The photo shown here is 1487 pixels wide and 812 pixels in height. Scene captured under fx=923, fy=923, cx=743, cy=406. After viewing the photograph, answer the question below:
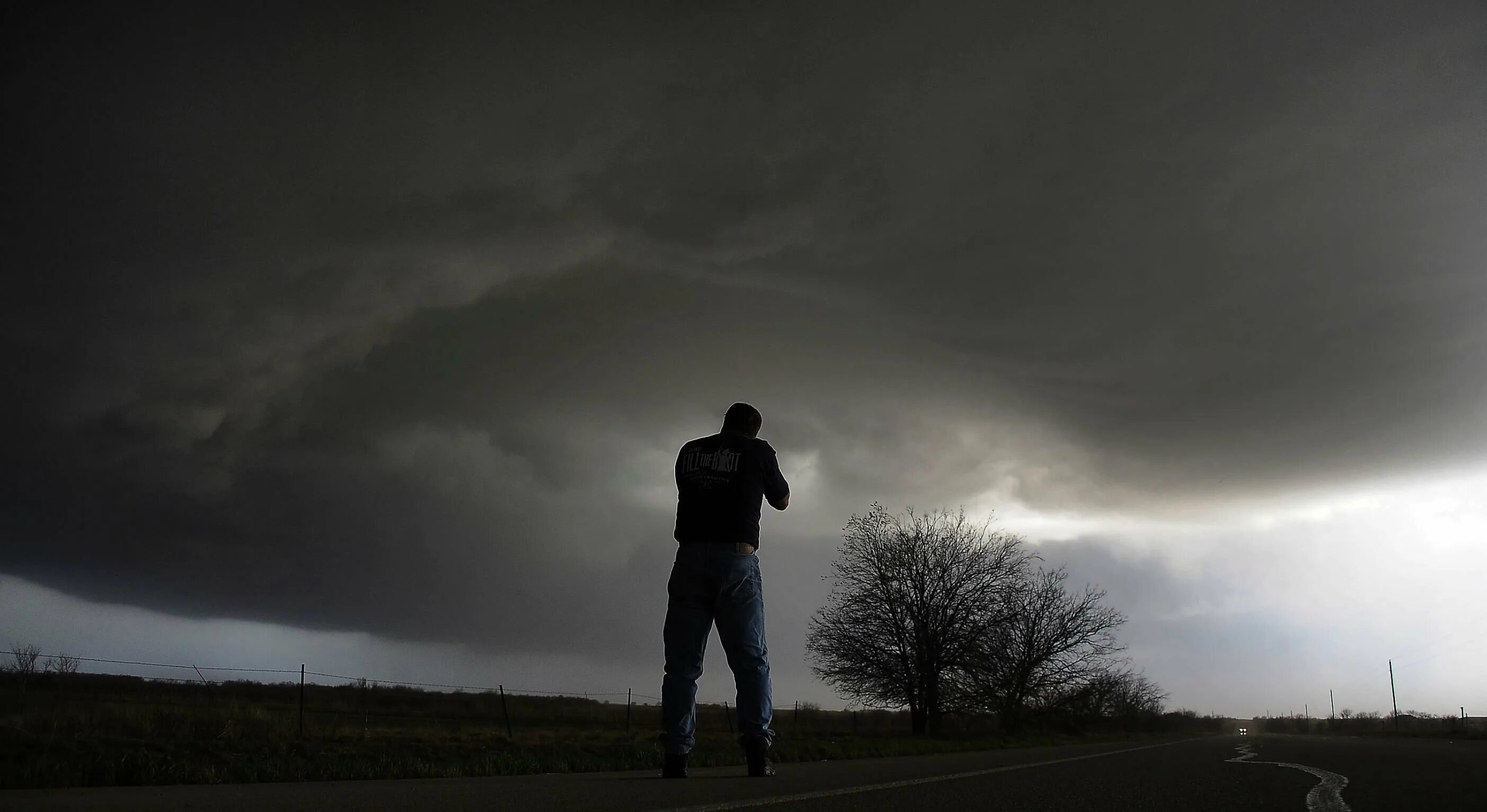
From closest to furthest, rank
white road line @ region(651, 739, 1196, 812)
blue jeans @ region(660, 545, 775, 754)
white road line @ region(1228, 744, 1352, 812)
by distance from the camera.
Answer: white road line @ region(651, 739, 1196, 812) → white road line @ region(1228, 744, 1352, 812) → blue jeans @ region(660, 545, 775, 754)

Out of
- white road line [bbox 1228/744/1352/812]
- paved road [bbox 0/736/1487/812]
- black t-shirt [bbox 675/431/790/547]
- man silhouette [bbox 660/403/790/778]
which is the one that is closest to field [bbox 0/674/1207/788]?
paved road [bbox 0/736/1487/812]

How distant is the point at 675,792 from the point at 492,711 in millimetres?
51793

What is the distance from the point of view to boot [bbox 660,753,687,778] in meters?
5.39

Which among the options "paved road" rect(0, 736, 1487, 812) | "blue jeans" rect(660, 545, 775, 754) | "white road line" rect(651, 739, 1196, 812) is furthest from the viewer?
"blue jeans" rect(660, 545, 775, 754)

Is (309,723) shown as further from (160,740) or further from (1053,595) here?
(1053,595)

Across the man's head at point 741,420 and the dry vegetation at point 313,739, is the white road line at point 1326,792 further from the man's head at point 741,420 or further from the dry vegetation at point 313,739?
the dry vegetation at point 313,739

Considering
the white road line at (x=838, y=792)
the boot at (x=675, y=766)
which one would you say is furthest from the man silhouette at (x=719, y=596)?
the white road line at (x=838, y=792)

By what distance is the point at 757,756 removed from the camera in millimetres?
5512

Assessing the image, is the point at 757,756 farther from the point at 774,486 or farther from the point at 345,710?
the point at 345,710

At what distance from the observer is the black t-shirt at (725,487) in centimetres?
542

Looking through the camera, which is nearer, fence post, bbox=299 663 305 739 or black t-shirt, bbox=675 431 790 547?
black t-shirt, bbox=675 431 790 547

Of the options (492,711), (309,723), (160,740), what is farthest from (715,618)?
(492,711)

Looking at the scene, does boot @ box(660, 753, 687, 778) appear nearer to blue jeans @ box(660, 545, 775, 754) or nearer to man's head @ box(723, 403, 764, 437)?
blue jeans @ box(660, 545, 775, 754)

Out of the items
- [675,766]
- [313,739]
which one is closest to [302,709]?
[313,739]
